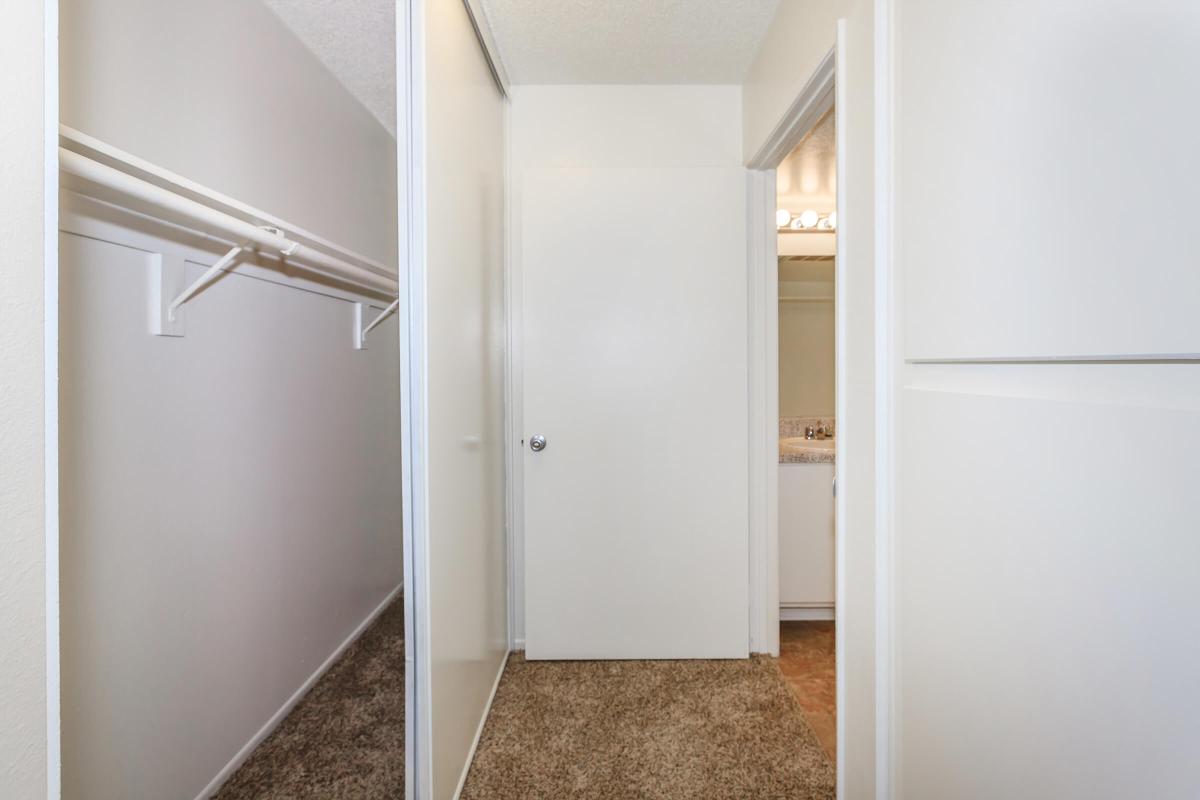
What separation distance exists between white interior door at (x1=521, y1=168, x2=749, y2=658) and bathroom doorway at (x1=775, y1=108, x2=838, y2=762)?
1.21 ft

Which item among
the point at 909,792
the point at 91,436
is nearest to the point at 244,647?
the point at 91,436

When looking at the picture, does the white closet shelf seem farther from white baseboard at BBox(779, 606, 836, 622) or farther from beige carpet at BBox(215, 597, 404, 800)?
white baseboard at BBox(779, 606, 836, 622)

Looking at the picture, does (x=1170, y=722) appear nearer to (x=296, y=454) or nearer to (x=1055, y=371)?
(x=1055, y=371)

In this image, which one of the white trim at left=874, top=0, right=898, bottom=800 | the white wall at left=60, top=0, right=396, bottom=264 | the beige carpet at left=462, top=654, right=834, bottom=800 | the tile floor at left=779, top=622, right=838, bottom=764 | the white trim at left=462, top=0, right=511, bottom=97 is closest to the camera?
the white wall at left=60, top=0, right=396, bottom=264

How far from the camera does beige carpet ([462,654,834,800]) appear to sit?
168 cm

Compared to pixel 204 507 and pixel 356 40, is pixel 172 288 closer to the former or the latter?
pixel 204 507

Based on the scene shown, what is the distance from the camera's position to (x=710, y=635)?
94.5 inches

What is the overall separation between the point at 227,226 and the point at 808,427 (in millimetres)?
2908

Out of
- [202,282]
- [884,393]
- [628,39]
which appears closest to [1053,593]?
[884,393]

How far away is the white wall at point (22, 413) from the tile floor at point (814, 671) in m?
1.95

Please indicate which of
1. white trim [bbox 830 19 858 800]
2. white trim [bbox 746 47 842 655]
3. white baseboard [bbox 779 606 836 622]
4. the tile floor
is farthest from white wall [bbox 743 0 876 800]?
white baseboard [bbox 779 606 836 622]

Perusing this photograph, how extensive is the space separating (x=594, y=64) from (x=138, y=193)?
1952 mm

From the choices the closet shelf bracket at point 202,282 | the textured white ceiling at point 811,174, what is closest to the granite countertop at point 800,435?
the textured white ceiling at point 811,174

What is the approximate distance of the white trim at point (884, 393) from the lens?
121cm
